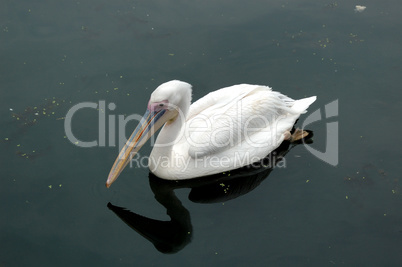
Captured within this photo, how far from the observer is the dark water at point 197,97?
418cm

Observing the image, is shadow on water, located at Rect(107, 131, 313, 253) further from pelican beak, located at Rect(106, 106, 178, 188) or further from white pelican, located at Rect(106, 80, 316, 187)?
pelican beak, located at Rect(106, 106, 178, 188)

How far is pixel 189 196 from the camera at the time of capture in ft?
15.2

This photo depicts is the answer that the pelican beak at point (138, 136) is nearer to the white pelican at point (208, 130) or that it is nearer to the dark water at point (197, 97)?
the white pelican at point (208, 130)

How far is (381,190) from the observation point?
15.4ft

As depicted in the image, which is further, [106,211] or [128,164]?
[128,164]

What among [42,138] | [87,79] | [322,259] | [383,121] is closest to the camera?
[322,259]

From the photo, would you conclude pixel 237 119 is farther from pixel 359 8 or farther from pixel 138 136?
pixel 359 8

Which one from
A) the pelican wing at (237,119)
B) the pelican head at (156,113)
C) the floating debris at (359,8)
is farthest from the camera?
the floating debris at (359,8)

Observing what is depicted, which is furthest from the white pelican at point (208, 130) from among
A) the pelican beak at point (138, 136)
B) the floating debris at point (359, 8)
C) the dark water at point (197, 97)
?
the floating debris at point (359, 8)

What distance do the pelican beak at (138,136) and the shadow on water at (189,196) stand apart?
1.11ft

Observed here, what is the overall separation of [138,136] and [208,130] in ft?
2.34

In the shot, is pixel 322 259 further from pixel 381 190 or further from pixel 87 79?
pixel 87 79

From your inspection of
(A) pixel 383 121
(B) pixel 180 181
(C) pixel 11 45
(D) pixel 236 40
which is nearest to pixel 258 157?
(B) pixel 180 181

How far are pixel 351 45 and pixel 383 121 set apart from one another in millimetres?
1507
